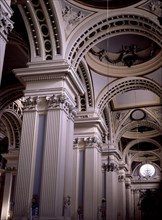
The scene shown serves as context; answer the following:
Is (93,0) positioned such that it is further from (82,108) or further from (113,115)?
(113,115)

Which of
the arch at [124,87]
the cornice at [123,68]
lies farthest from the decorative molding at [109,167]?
the cornice at [123,68]

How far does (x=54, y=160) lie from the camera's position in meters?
8.94

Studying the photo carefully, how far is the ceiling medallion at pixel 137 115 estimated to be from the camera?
18969mm

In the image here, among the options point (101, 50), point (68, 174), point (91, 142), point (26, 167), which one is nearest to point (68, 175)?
point (68, 174)

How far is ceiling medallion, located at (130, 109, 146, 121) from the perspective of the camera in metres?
19.0

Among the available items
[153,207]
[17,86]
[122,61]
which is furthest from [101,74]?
[153,207]

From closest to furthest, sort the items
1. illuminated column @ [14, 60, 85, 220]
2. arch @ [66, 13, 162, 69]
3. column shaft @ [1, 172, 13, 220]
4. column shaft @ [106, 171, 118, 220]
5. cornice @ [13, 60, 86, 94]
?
illuminated column @ [14, 60, 85, 220], cornice @ [13, 60, 86, 94], arch @ [66, 13, 162, 69], column shaft @ [106, 171, 118, 220], column shaft @ [1, 172, 13, 220]

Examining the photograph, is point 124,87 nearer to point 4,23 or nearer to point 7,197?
point 7,197

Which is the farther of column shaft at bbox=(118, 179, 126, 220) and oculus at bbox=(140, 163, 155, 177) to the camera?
oculus at bbox=(140, 163, 155, 177)

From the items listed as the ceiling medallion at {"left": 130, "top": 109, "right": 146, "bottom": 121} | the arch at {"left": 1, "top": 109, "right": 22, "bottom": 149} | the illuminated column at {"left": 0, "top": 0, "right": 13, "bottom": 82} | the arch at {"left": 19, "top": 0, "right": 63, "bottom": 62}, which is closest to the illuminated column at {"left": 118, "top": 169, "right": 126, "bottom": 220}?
the ceiling medallion at {"left": 130, "top": 109, "right": 146, "bottom": 121}

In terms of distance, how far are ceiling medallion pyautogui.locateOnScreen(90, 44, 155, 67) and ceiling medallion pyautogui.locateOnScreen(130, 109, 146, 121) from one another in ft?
16.0

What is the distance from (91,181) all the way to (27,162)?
4.07m

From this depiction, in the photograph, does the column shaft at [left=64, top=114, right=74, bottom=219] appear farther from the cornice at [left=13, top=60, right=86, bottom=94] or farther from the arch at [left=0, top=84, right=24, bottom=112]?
the arch at [left=0, top=84, right=24, bottom=112]

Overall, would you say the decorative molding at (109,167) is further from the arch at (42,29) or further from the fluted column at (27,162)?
the arch at (42,29)
